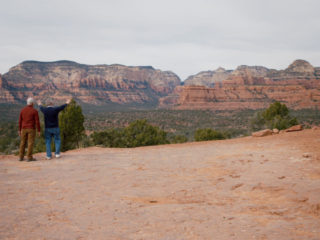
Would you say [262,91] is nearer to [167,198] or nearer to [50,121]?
[50,121]

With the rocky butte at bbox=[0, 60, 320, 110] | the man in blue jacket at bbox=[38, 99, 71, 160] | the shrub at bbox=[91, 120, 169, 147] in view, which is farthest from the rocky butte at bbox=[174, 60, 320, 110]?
the man in blue jacket at bbox=[38, 99, 71, 160]

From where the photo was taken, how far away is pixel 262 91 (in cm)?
12581

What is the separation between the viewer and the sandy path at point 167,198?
3840mm

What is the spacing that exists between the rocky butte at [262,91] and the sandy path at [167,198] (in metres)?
107

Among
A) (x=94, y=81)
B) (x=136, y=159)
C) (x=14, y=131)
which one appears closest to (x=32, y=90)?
(x=94, y=81)

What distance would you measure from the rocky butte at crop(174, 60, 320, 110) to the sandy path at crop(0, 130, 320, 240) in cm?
10728

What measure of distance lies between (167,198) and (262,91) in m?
130

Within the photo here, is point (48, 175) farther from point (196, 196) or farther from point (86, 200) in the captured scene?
point (196, 196)

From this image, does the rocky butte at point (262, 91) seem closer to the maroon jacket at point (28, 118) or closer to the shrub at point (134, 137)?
the shrub at point (134, 137)

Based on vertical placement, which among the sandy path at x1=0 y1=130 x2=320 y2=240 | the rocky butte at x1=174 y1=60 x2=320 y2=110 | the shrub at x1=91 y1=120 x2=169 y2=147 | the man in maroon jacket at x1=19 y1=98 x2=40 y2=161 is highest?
the rocky butte at x1=174 y1=60 x2=320 y2=110

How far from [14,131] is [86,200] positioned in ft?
177

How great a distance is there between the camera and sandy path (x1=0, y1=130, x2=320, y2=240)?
12.6 ft

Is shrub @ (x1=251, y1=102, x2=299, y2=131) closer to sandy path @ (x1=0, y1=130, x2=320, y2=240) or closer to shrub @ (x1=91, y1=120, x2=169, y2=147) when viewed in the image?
shrub @ (x1=91, y1=120, x2=169, y2=147)

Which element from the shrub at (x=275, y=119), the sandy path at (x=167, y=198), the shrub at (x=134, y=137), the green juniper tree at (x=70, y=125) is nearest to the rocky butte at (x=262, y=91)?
the shrub at (x=275, y=119)
